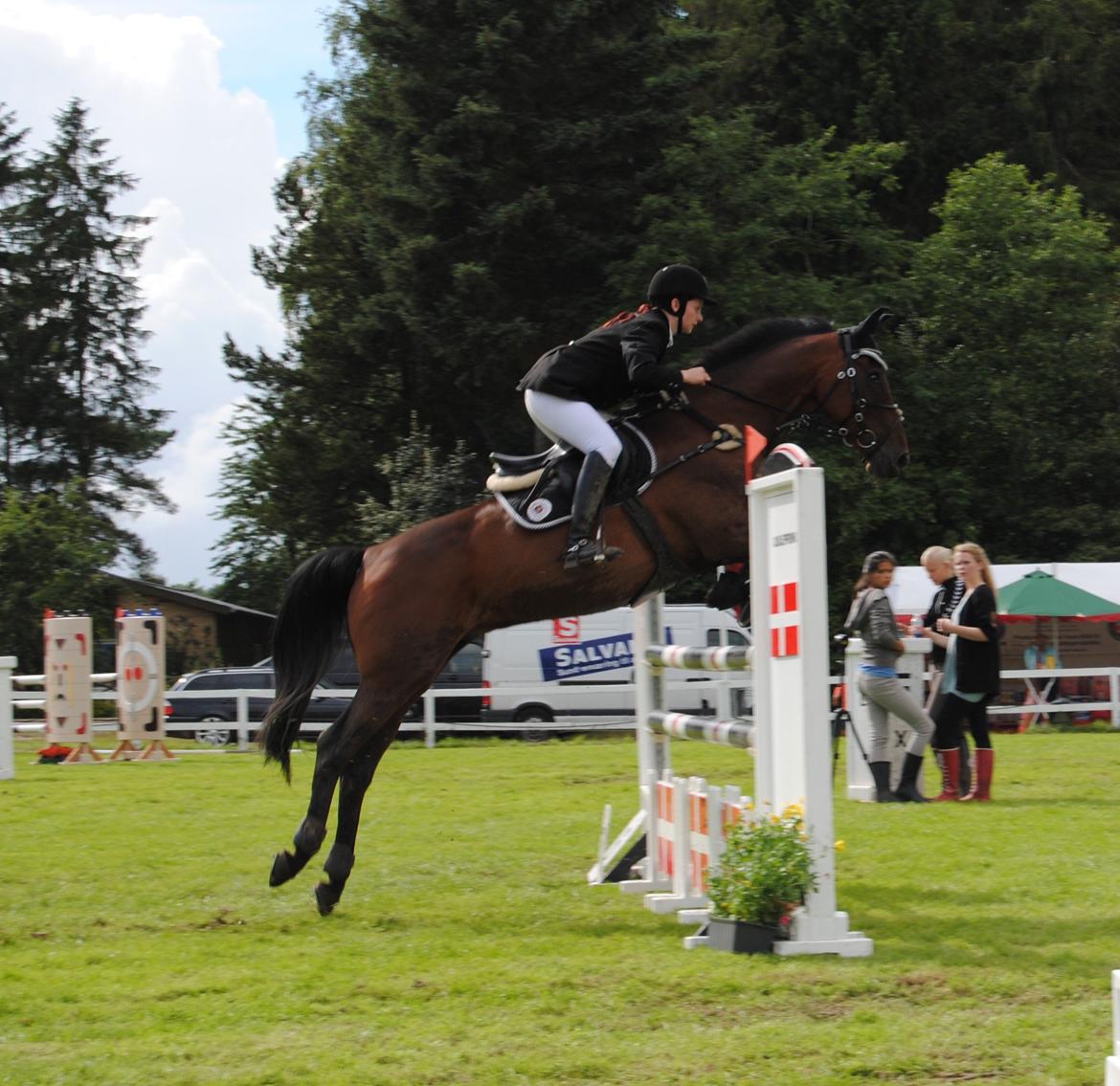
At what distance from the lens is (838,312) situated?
27.2m

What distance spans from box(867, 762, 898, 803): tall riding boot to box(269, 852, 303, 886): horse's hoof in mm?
4520

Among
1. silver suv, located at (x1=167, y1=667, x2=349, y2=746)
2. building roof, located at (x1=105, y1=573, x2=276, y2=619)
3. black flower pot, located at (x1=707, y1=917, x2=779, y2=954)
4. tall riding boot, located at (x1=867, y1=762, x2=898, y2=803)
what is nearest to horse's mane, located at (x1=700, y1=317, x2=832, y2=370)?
black flower pot, located at (x1=707, y1=917, x2=779, y2=954)

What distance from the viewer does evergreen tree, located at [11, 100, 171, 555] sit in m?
40.9

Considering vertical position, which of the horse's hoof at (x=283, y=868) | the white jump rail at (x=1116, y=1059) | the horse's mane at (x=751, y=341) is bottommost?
the horse's hoof at (x=283, y=868)

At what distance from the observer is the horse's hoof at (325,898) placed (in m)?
6.52

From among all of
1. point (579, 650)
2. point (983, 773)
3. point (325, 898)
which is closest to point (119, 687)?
point (579, 650)

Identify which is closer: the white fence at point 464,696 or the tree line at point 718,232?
the white fence at point 464,696

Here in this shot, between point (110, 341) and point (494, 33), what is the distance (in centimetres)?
1979

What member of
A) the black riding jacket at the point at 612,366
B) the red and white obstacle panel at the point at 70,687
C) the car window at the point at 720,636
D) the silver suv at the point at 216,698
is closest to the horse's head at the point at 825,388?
the black riding jacket at the point at 612,366

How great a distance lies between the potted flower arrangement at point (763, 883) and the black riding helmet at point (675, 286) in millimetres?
2239

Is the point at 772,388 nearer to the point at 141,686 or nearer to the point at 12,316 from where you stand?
the point at 141,686

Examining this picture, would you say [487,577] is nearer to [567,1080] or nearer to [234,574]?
[567,1080]

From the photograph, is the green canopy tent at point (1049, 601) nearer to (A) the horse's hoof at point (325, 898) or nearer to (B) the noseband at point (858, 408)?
(B) the noseband at point (858, 408)

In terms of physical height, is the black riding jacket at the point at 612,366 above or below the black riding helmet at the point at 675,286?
below
